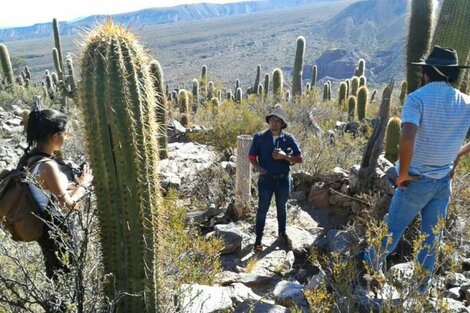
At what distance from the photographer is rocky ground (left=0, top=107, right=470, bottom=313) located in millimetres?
3686

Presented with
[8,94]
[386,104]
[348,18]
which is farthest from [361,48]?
[386,104]

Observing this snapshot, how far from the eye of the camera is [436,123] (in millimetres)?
3576

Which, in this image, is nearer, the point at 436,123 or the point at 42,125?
the point at 42,125

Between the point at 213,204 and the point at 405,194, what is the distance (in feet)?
13.5

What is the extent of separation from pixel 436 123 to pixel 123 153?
2402mm

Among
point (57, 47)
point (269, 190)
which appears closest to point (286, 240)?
point (269, 190)

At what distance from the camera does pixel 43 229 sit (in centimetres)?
322

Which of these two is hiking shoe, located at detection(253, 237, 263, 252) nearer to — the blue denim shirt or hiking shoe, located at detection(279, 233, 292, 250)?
hiking shoe, located at detection(279, 233, 292, 250)

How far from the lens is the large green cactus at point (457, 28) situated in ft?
24.9

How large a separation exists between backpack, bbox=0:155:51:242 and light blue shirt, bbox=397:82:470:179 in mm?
2815

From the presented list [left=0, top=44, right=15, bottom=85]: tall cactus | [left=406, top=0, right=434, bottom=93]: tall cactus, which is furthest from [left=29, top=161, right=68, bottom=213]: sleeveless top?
[left=0, top=44, right=15, bottom=85]: tall cactus

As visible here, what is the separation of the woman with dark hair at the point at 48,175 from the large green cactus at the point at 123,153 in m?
0.26

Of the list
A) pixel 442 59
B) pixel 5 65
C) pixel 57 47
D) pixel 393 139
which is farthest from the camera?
pixel 57 47

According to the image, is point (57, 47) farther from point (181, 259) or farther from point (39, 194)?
point (39, 194)
